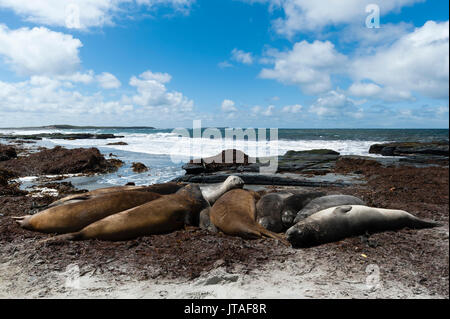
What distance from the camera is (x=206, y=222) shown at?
5.18 metres

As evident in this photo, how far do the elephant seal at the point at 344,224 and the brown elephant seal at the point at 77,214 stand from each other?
9.49ft

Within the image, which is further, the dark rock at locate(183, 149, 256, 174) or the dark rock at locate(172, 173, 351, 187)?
the dark rock at locate(183, 149, 256, 174)

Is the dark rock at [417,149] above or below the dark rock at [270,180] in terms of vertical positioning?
above

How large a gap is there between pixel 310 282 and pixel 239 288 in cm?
81

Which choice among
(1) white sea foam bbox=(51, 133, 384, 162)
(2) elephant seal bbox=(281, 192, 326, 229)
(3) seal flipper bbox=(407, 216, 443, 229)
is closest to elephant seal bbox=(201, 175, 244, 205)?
(2) elephant seal bbox=(281, 192, 326, 229)

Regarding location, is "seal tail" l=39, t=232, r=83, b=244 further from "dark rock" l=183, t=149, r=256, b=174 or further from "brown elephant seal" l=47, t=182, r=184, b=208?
"dark rock" l=183, t=149, r=256, b=174

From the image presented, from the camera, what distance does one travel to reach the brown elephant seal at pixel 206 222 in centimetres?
499

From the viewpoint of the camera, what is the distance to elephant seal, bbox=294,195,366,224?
189 inches

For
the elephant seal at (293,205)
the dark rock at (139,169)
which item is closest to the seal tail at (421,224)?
the elephant seal at (293,205)

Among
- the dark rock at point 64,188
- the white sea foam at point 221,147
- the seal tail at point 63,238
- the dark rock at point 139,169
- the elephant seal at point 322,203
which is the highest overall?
the white sea foam at point 221,147

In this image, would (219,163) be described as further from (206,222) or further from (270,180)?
(206,222)

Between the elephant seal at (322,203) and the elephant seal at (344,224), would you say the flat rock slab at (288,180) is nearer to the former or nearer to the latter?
the elephant seal at (322,203)

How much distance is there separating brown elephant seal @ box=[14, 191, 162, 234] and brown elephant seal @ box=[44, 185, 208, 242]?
234mm
